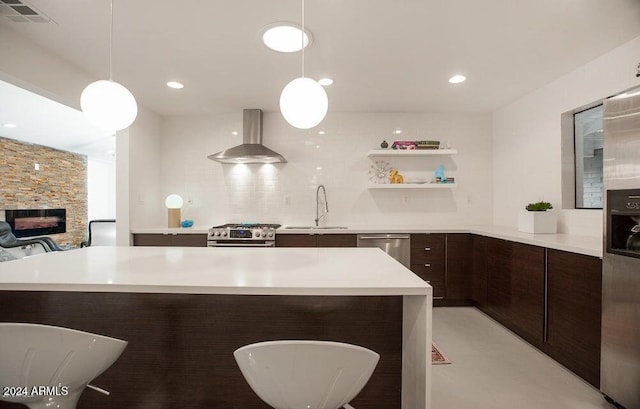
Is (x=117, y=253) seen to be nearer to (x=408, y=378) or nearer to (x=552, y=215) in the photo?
(x=408, y=378)

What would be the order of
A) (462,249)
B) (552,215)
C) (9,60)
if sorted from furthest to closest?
(462,249), (552,215), (9,60)

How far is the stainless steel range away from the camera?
11.3 feet

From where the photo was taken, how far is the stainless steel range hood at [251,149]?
3.73m

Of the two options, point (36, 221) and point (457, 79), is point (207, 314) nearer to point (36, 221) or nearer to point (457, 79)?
point (457, 79)

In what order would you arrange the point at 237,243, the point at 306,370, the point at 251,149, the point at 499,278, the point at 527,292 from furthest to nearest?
the point at 251,149
the point at 237,243
the point at 499,278
the point at 527,292
the point at 306,370

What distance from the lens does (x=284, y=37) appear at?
7.32 ft

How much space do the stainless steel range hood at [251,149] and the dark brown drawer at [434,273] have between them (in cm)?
216

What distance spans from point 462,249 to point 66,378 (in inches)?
140

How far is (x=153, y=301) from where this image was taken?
4.91 ft

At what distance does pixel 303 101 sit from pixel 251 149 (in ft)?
8.19

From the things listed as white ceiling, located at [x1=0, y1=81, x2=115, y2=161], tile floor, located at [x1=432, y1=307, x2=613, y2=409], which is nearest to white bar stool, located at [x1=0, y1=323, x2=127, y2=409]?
tile floor, located at [x1=432, y1=307, x2=613, y2=409]

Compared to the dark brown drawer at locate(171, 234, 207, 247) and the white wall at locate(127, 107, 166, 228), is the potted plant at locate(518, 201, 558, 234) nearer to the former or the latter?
the dark brown drawer at locate(171, 234, 207, 247)

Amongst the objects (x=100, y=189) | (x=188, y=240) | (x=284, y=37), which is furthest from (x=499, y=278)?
(x=100, y=189)

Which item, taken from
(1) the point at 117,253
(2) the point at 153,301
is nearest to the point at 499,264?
(2) the point at 153,301
